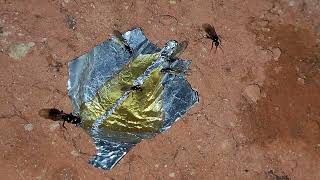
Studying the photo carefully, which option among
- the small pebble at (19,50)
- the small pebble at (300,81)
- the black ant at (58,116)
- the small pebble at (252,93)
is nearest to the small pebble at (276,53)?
the small pebble at (300,81)

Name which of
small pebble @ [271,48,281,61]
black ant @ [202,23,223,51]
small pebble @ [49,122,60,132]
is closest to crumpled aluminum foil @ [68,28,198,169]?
small pebble @ [49,122,60,132]

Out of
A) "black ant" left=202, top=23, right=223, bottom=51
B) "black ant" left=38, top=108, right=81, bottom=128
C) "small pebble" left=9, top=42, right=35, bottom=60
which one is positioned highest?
"small pebble" left=9, top=42, right=35, bottom=60

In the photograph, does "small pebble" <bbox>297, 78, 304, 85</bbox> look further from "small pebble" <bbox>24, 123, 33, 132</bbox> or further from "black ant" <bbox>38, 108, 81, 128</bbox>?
"small pebble" <bbox>24, 123, 33, 132</bbox>

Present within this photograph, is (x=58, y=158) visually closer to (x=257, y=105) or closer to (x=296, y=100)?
(x=257, y=105)

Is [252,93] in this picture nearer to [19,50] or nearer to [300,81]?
[300,81]

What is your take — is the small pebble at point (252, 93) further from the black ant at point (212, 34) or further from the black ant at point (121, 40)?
the black ant at point (121, 40)
